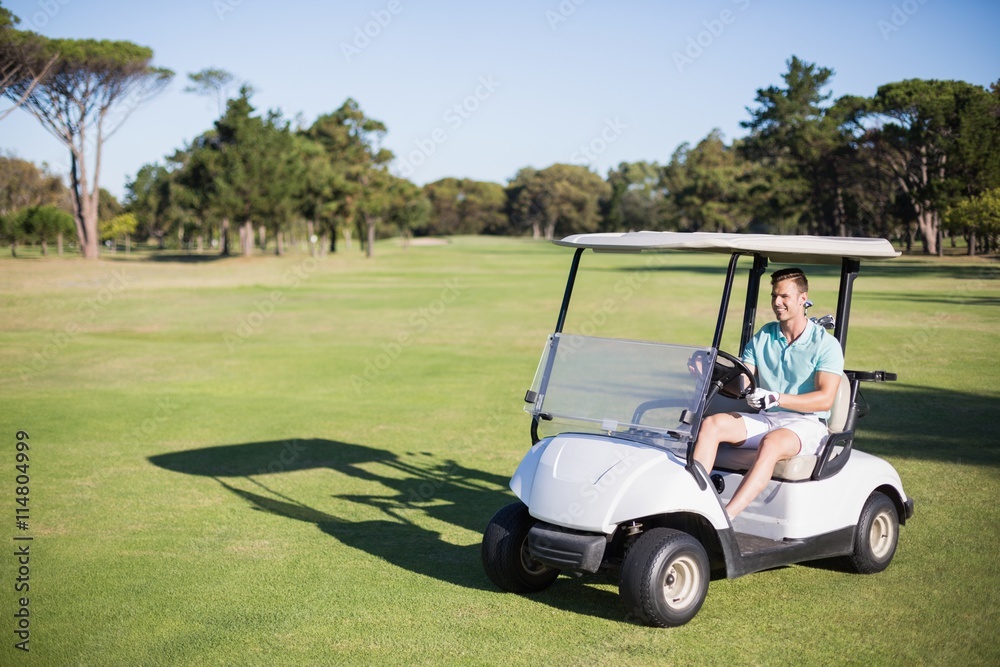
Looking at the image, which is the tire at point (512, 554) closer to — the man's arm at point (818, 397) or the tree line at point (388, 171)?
the man's arm at point (818, 397)

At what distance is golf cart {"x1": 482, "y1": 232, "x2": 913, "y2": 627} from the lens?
475 centimetres

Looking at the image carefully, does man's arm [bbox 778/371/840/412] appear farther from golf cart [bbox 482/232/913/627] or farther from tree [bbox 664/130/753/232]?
tree [bbox 664/130/753/232]

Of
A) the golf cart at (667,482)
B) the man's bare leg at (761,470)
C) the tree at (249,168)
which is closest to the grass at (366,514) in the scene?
the golf cart at (667,482)

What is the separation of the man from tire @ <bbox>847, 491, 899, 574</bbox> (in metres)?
0.58

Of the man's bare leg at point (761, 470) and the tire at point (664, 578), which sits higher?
the man's bare leg at point (761, 470)

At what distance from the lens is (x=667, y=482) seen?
15.6 ft

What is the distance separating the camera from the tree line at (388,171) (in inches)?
1951

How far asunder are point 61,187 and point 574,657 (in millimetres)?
120900

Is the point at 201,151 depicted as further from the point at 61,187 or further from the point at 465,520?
the point at 465,520

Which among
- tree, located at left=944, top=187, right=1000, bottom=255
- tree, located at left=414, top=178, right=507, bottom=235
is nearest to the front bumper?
tree, located at left=944, top=187, right=1000, bottom=255

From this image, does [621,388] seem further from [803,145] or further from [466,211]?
A: [466,211]

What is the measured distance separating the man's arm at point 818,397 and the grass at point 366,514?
104 cm

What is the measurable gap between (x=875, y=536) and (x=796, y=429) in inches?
38.0

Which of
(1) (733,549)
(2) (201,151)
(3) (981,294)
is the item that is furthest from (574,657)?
(2) (201,151)
